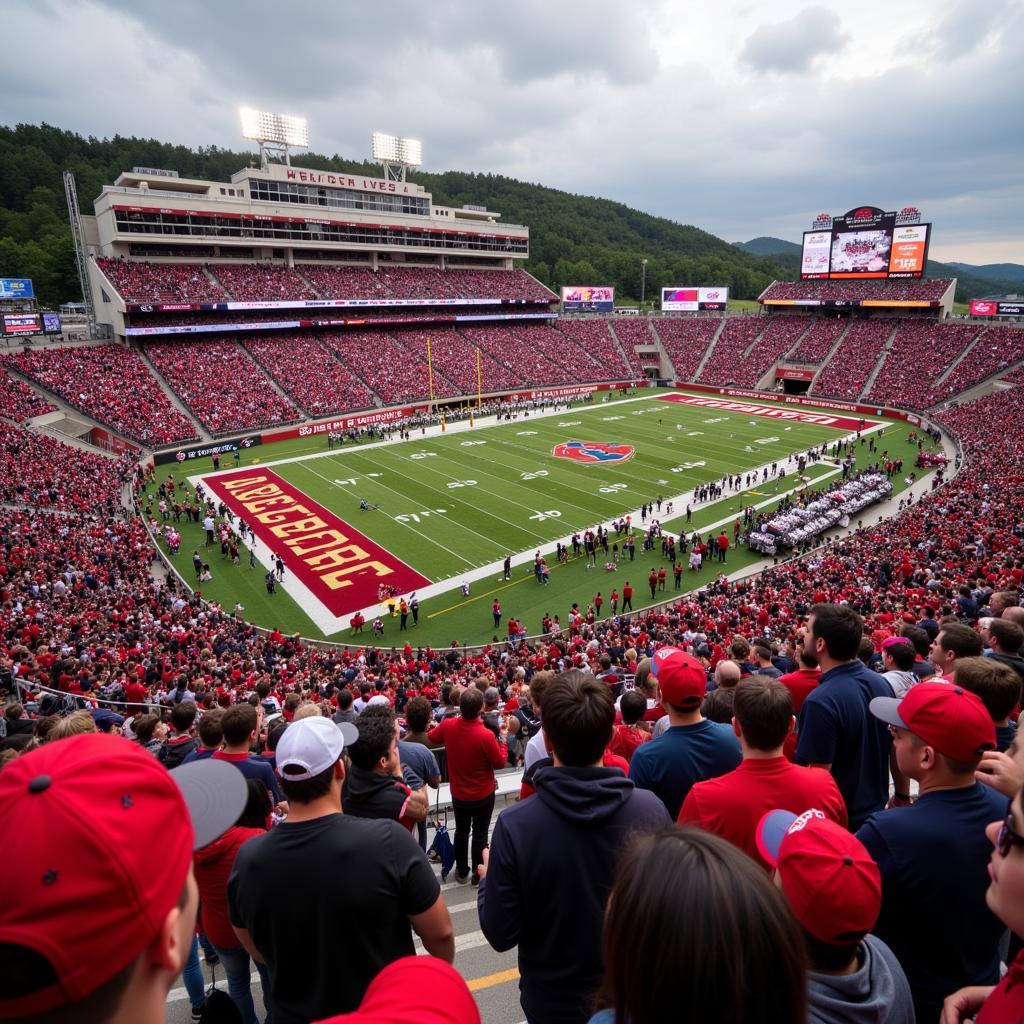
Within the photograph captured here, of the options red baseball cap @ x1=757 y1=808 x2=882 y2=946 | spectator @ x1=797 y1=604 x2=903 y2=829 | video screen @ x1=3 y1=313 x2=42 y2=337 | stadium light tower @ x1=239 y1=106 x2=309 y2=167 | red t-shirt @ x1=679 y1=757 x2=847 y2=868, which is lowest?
spectator @ x1=797 y1=604 x2=903 y2=829

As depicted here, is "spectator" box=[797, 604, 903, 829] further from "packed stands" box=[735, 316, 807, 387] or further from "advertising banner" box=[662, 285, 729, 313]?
"advertising banner" box=[662, 285, 729, 313]

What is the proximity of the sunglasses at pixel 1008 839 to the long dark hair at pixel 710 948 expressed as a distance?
33.3 inches

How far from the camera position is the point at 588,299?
77.4m

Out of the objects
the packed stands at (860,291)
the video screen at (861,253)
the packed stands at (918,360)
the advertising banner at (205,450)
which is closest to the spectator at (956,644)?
the advertising banner at (205,450)

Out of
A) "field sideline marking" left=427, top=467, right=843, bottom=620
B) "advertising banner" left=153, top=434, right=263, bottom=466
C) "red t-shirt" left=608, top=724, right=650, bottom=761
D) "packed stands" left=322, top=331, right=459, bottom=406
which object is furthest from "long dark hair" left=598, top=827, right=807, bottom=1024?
"packed stands" left=322, top=331, right=459, bottom=406

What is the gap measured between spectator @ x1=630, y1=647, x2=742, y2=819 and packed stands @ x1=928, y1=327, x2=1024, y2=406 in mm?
54731

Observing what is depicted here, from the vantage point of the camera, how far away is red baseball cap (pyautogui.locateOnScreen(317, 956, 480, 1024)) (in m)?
1.39

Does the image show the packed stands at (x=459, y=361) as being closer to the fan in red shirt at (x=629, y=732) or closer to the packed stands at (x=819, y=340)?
the packed stands at (x=819, y=340)

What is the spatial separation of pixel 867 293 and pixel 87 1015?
75.1 meters

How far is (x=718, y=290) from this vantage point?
72.6m

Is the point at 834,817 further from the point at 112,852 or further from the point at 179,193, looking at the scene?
the point at 179,193

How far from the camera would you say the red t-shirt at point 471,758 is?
5.65m

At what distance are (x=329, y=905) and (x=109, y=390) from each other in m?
45.5

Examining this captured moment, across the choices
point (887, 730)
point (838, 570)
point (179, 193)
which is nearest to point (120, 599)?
point (887, 730)
